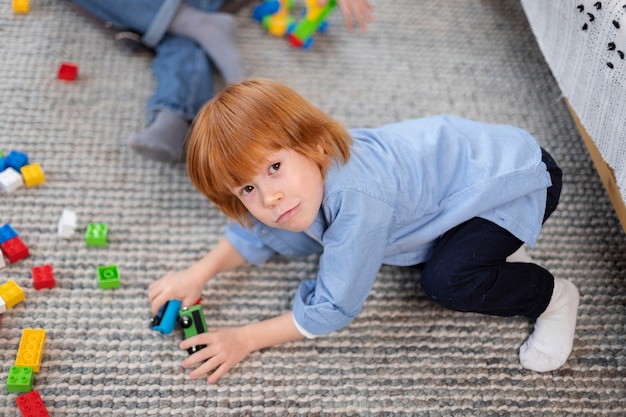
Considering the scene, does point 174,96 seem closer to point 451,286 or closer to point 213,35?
point 213,35

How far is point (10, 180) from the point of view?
41.0 inches

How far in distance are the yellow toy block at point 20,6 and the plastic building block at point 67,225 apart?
0.52 metres

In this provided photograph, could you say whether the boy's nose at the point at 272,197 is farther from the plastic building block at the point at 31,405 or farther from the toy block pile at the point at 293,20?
the toy block pile at the point at 293,20

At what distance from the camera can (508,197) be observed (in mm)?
887


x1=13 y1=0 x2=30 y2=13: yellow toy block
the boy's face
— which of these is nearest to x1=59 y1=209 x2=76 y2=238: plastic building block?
the boy's face

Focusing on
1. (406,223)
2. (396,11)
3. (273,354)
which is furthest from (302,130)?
(396,11)

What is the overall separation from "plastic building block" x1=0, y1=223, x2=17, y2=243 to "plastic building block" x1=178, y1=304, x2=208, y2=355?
0.95ft

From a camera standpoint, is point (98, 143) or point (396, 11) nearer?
point (98, 143)

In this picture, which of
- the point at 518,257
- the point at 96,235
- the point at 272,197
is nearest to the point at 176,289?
the point at 96,235

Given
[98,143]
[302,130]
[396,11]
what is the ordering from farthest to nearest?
[396,11]
[98,143]
[302,130]

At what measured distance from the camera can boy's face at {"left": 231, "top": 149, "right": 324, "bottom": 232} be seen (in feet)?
2.61

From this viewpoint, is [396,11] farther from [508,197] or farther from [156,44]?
[508,197]

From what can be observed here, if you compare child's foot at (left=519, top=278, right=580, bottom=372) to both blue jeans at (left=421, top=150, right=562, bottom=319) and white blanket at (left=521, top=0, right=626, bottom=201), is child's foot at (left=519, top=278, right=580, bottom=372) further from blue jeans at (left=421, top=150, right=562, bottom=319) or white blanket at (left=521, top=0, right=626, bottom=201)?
white blanket at (left=521, top=0, right=626, bottom=201)

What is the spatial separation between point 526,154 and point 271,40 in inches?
25.5
